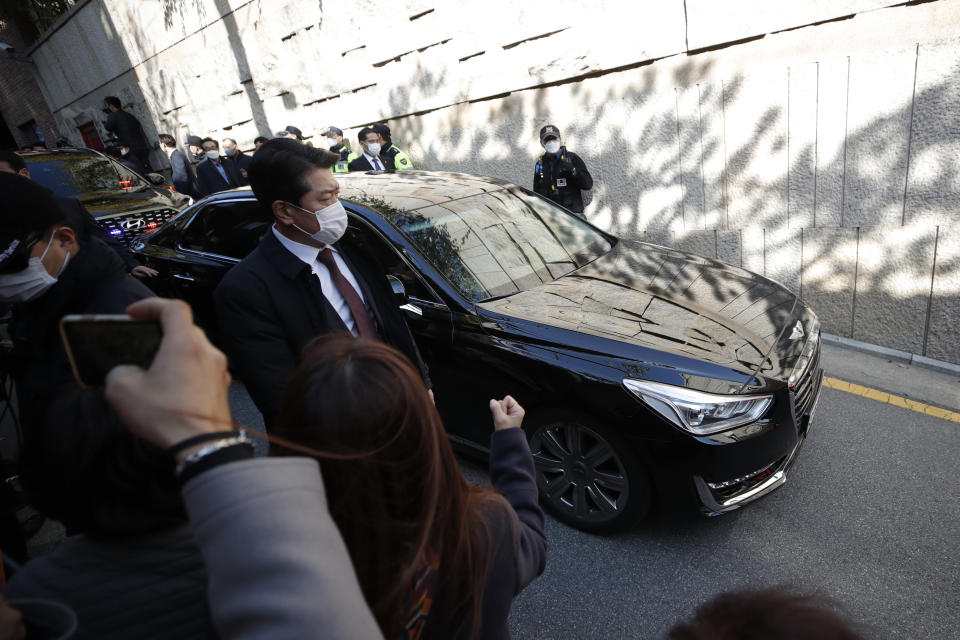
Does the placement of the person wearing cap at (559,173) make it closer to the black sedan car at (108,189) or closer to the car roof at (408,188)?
the car roof at (408,188)

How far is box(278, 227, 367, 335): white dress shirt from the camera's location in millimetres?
2334

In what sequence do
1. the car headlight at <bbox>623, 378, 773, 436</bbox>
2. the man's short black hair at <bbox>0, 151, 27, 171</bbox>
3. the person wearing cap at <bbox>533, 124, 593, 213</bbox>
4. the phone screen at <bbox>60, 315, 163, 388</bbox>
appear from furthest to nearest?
the person wearing cap at <bbox>533, 124, 593, 213</bbox>, the man's short black hair at <bbox>0, 151, 27, 171</bbox>, the car headlight at <bbox>623, 378, 773, 436</bbox>, the phone screen at <bbox>60, 315, 163, 388</bbox>

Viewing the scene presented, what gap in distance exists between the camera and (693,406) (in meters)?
2.27

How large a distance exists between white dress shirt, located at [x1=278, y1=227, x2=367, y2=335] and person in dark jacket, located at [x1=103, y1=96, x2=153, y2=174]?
1260cm

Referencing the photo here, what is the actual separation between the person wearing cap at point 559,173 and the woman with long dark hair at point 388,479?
16.7 ft

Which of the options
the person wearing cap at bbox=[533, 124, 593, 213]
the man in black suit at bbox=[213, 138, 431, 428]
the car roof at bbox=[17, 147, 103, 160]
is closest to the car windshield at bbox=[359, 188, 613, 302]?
the man in black suit at bbox=[213, 138, 431, 428]

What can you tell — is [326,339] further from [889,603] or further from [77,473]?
[889,603]

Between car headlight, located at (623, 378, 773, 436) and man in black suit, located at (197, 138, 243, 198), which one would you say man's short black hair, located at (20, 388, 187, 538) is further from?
man in black suit, located at (197, 138, 243, 198)

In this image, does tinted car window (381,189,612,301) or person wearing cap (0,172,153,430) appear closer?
person wearing cap (0,172,153,430)

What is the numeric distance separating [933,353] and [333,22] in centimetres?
879

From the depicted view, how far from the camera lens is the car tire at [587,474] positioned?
245cm

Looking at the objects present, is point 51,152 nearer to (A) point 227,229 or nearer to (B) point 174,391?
(A) point 227,229

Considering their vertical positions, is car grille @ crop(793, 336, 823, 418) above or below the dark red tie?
below

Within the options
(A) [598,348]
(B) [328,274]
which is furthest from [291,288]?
(A) [598,348]
